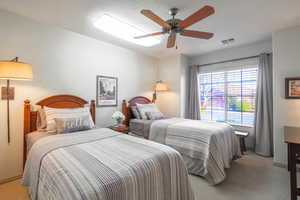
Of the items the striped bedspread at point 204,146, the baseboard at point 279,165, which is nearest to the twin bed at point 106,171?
the striped bedspread at point 204,146

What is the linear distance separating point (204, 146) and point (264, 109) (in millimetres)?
2101

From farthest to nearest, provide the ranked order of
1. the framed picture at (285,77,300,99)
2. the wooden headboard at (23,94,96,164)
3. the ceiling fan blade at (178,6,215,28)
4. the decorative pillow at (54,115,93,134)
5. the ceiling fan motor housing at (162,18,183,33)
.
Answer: the framed picture at (285,77,300,99), the wooden headboard at (23,94,96,164), the decorative pillow at (54,115,93,134), the ceiling fan motor housing at (162,18,183,33), the ceiling fan blade at (178,6,215,28)

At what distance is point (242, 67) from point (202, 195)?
130 inches

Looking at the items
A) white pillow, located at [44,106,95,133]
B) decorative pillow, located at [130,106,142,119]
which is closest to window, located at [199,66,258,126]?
decorative pillow, located at [130,106,142,119]

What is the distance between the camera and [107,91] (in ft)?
11.6

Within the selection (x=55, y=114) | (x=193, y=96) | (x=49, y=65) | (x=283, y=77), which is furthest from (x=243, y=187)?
(x=49, y=65)

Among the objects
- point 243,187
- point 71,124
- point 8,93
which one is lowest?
point 243,187

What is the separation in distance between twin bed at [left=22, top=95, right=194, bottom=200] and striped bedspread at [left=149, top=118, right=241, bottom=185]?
86 cm

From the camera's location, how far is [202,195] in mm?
1973

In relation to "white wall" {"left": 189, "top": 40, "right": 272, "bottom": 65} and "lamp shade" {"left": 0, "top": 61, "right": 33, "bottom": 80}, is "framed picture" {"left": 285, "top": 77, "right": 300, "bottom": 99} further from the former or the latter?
"lamp shade" {"left": 0, "top": 61, "right": 33, "bottom": 80}

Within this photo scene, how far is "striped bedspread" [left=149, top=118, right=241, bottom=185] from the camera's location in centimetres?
227

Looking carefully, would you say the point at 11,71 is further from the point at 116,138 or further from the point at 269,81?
the point at 269,81

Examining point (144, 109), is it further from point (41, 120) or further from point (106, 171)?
point (106, 171)

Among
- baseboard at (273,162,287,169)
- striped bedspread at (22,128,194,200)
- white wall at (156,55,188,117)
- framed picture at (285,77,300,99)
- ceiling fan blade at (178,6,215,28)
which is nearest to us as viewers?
striped bedspread at (22,128,194,200)
